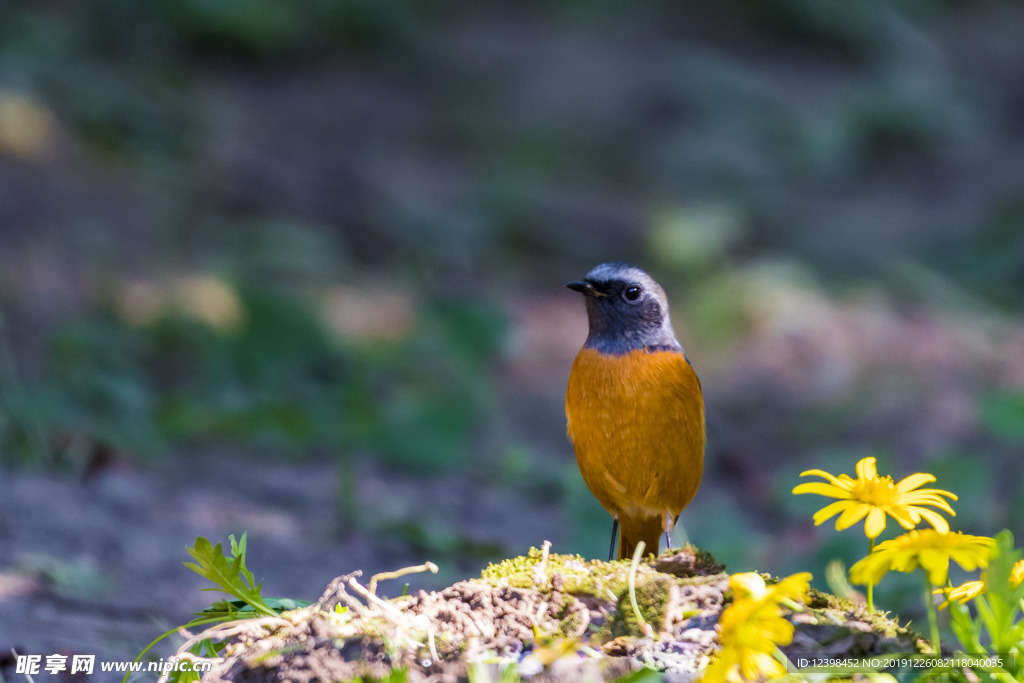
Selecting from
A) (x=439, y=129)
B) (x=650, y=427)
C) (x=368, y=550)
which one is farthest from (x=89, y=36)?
(x=650, y=427)

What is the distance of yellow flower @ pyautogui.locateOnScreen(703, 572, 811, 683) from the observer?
1.69 meters

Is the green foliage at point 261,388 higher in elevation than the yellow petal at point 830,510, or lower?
higher

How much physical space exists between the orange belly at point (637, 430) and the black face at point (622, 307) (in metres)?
0.09

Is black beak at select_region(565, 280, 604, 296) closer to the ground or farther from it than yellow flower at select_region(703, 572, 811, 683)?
farther from it

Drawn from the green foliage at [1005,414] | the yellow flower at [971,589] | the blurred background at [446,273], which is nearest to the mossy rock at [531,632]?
the yellow flower at [971,589]

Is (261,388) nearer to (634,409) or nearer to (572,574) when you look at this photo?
(634,409)

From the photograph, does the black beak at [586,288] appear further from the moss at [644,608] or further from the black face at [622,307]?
the moss at [644,608]

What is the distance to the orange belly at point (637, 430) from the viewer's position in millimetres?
2930

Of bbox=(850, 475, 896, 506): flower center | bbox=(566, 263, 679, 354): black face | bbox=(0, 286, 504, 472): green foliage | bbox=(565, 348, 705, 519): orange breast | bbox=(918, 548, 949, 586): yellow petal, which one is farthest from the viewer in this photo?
bbox=(0, 286, 504, 472): green foliage

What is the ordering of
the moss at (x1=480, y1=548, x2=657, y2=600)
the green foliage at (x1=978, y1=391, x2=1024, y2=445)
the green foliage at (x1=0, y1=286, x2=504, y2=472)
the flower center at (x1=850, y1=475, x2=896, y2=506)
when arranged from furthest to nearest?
1. the green foliage at (x1=0, y1=286, x2=504, y2=472)
2. the green foliage at (x1=978, y1=391, x2=1024, y2=445)
3. the moss at (x1=480, y1=548, x2=657, y2=600)
4. the flower center at (x1=850, y1=475, x2=896, y2=506)

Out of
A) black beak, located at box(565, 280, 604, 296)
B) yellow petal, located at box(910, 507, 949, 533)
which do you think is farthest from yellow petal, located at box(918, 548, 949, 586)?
black beak, located at box(565, 280, 604, 296)

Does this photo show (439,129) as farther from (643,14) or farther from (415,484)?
(415,484)

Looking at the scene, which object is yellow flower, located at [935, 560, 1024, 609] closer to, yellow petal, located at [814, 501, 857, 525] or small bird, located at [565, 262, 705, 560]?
yellow petal, located at [814, 501, 857, 525]

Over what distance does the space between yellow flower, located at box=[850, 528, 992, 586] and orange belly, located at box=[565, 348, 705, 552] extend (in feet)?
3.43
